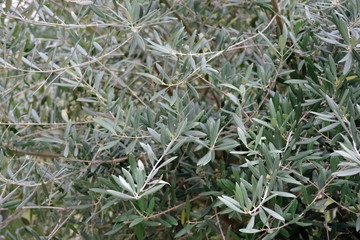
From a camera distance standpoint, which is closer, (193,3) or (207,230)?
(207,230)

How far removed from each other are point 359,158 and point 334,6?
0.48 m

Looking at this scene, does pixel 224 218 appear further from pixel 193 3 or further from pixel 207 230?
pixel 193 3

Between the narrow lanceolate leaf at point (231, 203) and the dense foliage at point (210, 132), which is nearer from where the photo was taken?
the narrow lanceolate leaf at point (231, 203)

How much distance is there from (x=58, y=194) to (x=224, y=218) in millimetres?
521

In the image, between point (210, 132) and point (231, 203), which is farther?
point (210, 132)

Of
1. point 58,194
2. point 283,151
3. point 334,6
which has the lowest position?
point 58,194

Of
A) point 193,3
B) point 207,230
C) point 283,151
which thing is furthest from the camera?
point 193,3

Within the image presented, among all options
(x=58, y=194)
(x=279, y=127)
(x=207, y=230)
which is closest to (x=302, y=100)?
(x=279, y=127)

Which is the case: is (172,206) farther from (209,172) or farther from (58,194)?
(58,194)

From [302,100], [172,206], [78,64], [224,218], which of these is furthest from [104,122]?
[224,218]

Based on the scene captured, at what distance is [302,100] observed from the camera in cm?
121

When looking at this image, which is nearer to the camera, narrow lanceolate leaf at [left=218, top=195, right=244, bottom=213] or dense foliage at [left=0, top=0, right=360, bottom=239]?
narrow lanceolate leaf at [left=218, top=195, right=244, bottom=213]

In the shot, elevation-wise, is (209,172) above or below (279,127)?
below

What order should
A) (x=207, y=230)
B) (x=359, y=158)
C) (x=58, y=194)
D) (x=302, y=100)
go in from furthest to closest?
1. (x=58, y=194)
2. (x=207, y=230)
3. (x=302, y=100)
4. (x=359, y=158)
